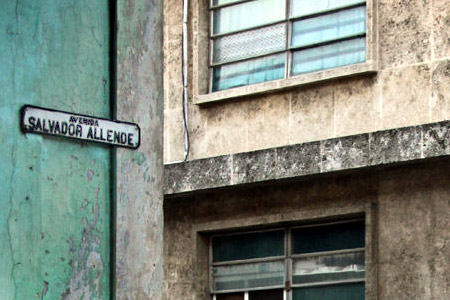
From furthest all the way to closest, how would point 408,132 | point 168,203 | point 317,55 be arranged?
point 168,203
point 317,55
point 408,132

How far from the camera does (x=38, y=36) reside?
929 centimetres

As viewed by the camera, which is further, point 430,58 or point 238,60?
point 238,60

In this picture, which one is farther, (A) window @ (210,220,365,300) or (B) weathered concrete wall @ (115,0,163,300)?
(A) window @ (210,220,365,300)

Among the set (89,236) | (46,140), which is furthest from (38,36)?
(89,236)

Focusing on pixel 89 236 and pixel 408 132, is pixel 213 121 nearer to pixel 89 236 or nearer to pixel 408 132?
pixel 408 132

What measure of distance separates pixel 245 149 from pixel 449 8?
3.07 meters

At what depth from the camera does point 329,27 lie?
55.5 feet

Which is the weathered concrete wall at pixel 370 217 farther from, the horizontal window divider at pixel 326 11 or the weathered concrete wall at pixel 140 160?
the weathered concrete wall at pixel 140 160

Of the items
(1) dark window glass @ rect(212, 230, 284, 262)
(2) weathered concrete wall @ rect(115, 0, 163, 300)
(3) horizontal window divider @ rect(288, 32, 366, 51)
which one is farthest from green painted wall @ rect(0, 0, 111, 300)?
(1) dark window glass @ rect(212, 230, 284, 262)

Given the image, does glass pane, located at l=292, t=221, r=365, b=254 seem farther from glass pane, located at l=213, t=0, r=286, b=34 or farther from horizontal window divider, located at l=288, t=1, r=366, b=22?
glass pane, located at l=213, t=0, r=286, b=34

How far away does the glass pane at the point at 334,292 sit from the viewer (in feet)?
53.8

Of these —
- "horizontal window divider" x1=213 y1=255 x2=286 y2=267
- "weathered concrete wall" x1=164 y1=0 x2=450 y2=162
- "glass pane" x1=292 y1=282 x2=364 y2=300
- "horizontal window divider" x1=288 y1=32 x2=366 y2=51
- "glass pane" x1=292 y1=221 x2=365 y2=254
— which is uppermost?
"horizontal window divider" x1=288 y1=32 x2=366 y2=51

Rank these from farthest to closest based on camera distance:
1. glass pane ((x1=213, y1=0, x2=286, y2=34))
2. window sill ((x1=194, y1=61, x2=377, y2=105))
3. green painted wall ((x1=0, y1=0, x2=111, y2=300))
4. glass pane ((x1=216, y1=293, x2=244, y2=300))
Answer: glass pane ((x1=216, y1=293, x2=244, y2=300))
glass pane ((x1=213, y1=0, x2=286, y2=34))
window sill ((x1=194, y1=61, x2=377, y2=105))
green painted wall ((x1=0, y1=0, x2=111, y2=300))

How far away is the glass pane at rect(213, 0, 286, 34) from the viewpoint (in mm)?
17484
